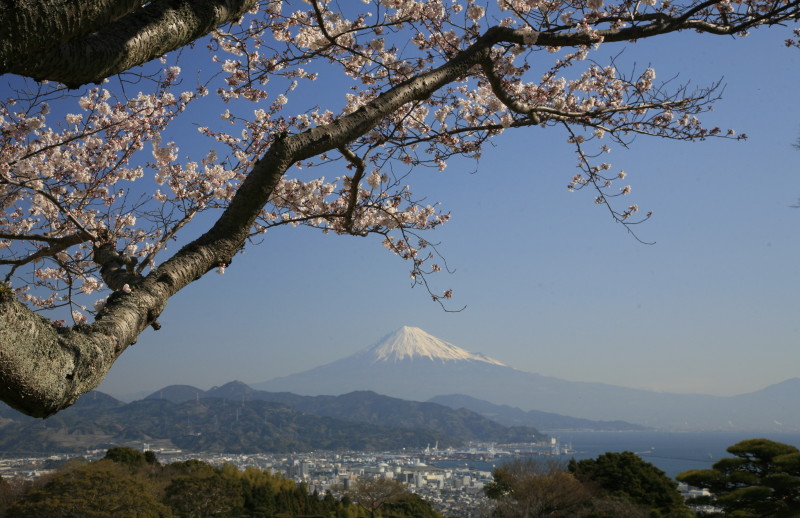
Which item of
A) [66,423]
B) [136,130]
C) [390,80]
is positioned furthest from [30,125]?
[66,423]

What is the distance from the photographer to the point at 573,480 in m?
16.6

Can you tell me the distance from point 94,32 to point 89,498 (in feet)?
54.9

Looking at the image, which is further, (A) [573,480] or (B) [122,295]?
(A) [573,480]

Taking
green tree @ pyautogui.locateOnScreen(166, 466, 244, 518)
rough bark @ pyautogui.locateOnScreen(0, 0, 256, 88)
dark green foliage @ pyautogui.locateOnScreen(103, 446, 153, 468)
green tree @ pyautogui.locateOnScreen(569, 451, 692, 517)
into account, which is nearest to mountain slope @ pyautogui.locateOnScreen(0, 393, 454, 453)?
dark green foliage @ pyautogui.locateOnScreen(103, 446, 153, 468)

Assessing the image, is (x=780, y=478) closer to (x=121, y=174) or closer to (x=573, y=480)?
(x=573, y=480)

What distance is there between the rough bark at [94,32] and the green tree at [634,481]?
55.2 feet

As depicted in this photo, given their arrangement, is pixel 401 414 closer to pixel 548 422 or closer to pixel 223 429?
pixel 223 429

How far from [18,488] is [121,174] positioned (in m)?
17.3

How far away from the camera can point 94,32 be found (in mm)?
1315

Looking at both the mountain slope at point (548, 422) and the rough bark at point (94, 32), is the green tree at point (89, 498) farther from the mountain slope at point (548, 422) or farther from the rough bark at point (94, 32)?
the mountain slope at point (548, 422)

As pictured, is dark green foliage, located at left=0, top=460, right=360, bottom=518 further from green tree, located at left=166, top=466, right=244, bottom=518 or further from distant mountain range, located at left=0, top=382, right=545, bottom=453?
distant mountain range, located at left=0, top=382, right=545, bottom=453

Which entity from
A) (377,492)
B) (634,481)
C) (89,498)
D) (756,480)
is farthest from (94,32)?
(377,492)

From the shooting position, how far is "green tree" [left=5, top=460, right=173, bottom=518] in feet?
47.8

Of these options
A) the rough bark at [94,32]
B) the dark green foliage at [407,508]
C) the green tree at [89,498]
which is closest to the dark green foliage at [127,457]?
the green tree at [89,498]
